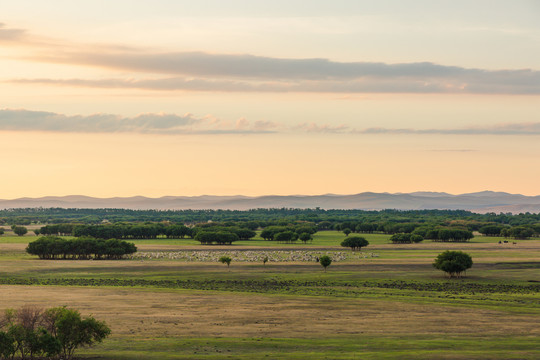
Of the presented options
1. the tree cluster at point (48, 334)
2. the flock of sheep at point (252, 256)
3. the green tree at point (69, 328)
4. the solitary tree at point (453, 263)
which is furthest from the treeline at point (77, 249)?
the green tree at point (69, 328)

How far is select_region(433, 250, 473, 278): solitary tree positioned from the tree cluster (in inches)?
3347

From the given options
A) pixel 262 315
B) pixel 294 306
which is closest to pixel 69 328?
pixel 262 315

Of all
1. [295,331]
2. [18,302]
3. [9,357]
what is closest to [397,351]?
[295,331]

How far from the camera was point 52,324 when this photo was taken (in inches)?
2224

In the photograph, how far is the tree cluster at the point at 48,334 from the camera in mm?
54875

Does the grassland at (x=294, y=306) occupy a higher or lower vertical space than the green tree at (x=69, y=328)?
lower

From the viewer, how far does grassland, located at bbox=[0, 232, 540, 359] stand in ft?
203

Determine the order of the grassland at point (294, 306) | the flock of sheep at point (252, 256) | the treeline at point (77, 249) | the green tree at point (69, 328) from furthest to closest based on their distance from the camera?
the treeline at point (77, 249) → the flock of sheep at point (252, 256) → the grassland at point (294, 306) → the green tree at point (69, 328)

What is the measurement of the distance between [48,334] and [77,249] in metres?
125

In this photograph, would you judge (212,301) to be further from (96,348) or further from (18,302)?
(96,348)

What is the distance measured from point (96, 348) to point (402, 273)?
84802 millimetres

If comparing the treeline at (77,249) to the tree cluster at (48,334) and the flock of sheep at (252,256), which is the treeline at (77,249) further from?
the tree cluster at (48,334)

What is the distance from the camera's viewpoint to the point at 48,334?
55.2m

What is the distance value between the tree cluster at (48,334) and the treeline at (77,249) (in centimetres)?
11954
